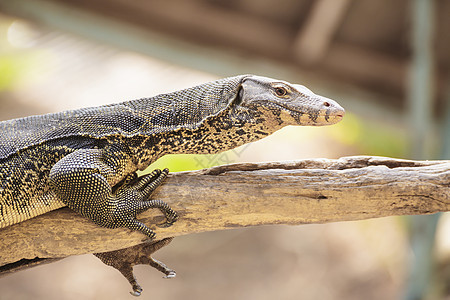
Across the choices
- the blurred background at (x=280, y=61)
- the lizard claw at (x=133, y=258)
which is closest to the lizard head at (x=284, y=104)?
the lizard claw at (x=133, y=258)

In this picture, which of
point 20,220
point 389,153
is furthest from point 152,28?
point 389,153

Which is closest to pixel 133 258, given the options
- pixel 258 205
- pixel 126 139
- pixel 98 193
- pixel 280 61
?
pixel 98 193

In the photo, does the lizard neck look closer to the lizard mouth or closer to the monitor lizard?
the monitor lizard

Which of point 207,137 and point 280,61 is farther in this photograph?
point 280,61

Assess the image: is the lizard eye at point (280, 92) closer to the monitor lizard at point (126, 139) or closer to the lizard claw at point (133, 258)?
the monitor lizard at point (126, 139)

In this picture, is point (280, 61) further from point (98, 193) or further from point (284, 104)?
point (98, 193)

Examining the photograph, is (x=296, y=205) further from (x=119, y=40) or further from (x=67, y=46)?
(x=67, y=46)
